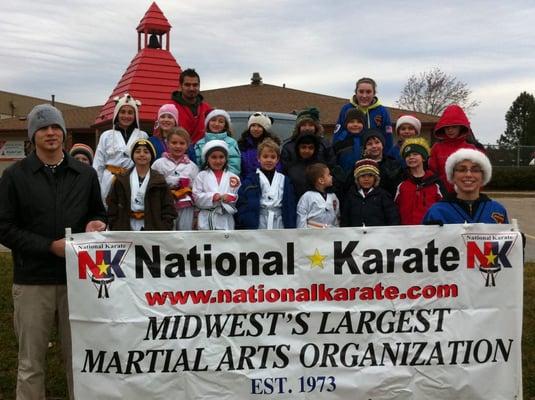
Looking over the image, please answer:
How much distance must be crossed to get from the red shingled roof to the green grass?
33.3 ft

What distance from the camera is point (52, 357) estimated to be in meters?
5.85

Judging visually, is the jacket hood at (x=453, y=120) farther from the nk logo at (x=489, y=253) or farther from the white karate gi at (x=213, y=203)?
the white karate gi at (x=213, y=203)

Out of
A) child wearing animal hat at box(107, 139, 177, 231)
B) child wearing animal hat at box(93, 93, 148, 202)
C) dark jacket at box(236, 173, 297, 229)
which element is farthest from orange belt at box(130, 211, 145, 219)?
dark jacket at box(236, 173, 297, 229)

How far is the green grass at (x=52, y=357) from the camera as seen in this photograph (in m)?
5.08

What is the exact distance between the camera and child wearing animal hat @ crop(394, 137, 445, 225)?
205 inches

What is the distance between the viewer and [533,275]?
9156 mm

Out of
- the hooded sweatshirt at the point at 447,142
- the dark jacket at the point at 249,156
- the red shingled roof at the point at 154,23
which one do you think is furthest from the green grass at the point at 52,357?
the red shingled roof at the point at 154,23

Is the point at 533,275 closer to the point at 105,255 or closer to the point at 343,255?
the point at 343,255

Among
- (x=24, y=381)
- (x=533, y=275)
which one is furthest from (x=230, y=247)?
(x=533, y=275)

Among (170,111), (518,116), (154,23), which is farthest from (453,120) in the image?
(518,116)

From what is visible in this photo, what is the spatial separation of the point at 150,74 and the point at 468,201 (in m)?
12.3

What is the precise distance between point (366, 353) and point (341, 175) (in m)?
1.95

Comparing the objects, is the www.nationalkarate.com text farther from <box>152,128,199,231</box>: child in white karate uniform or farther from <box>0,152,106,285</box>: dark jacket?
<box>152,128,199,231</box>: child in white karate uniform

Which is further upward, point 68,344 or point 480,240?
point 480,240
